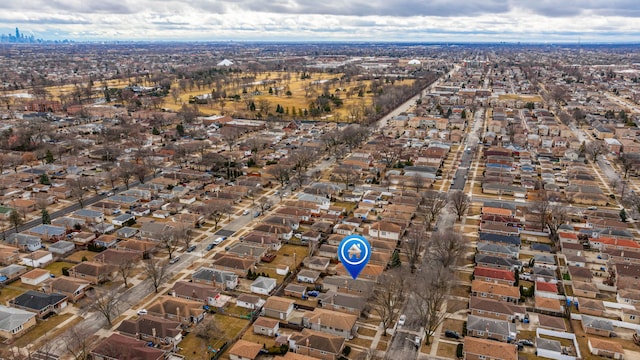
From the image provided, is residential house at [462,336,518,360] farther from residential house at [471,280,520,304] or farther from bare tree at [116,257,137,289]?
bare tree at [116,257,137,289]

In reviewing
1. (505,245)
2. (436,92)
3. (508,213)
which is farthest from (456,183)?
(436,92)

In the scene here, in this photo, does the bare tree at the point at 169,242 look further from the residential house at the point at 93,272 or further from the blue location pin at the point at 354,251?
the blue location pin at the point at 354,251

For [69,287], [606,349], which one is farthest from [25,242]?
[606,349]

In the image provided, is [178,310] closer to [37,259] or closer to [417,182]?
[37,259]

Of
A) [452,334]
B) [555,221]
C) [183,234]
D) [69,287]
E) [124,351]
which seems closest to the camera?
[124,351]

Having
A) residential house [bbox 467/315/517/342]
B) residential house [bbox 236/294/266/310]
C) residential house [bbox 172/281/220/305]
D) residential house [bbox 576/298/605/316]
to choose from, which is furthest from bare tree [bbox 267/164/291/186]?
residential house [bbox 576/298/605/316]
